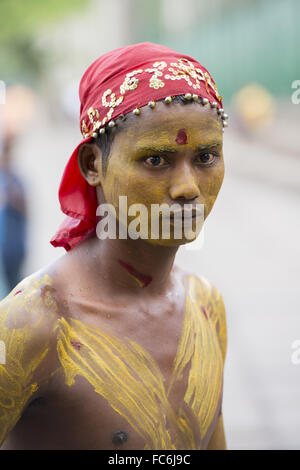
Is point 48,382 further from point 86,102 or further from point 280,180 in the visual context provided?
point 280,180

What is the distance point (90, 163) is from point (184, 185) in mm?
355

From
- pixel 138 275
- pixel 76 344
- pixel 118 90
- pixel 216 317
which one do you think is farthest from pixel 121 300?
pixel 118 90

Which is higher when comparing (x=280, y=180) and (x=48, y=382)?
(x=280, y=180)

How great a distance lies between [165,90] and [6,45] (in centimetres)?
2918

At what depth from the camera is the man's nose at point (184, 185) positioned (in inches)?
63.2

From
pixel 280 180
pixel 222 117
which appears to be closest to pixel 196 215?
pixel 222 117

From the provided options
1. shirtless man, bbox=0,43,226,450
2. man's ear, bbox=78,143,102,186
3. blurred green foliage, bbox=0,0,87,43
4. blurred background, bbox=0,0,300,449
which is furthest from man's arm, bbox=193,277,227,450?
blurred green foliage, bbox=0,0,87,43

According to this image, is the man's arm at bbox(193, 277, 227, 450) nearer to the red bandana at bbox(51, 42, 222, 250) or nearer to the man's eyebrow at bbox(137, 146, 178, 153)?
the red bandana at bbox(51, 42, 222, 250)

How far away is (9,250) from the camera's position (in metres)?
5.09

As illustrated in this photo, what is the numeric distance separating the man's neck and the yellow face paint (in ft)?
0.57

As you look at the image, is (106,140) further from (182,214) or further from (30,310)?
(30,310)

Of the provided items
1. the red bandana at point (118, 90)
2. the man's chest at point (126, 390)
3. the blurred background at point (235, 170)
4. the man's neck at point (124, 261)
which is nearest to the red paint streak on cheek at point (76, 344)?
the man's chest at point (126, 390)

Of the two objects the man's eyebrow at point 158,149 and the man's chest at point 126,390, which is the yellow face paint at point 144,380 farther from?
the man's eyebrow at point 158,149

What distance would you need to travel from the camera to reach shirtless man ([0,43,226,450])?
1.63 metres
